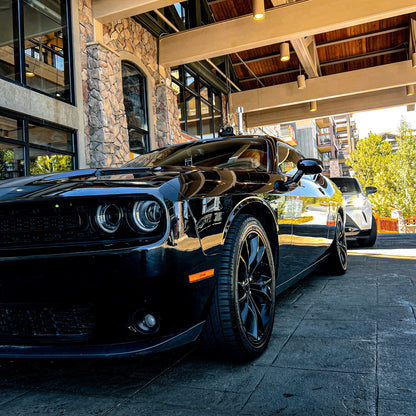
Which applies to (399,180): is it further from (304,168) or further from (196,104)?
(304,168)

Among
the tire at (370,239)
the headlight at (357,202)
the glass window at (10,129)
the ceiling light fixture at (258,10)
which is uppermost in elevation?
the ceiling light fixture at (258,10)

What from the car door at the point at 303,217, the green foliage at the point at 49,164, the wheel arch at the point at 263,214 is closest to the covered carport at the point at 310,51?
the green foliage at the point at 49,164

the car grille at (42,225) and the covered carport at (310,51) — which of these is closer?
the car grille at (42,225)

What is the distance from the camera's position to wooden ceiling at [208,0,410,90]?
13.1m

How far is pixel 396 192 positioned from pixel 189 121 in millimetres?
24883

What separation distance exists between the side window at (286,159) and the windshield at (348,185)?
4222 millimetres

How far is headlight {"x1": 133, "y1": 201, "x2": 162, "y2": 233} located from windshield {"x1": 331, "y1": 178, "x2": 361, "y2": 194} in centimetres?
656

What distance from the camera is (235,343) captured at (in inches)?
77.4

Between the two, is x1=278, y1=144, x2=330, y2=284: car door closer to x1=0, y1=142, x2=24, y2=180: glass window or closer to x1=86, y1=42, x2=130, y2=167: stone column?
x1=0, y1=142, x2=24, y2=180: glass window

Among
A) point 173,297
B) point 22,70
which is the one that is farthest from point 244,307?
point 22,70

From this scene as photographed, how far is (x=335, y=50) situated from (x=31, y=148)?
1131 cm

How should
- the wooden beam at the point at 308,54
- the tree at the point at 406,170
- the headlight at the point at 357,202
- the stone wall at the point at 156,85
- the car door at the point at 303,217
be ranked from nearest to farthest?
the car door at the point at 303,217 < the headlight at the point at 357,202 < the stone wall at the point at 156,85 < the wooden beam at the point at 308,54 < the tree at the point at 406,170

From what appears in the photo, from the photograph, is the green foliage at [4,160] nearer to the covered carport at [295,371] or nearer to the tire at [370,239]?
the covered carport at [295,371]

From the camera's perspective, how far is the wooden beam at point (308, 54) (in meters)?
11.6
